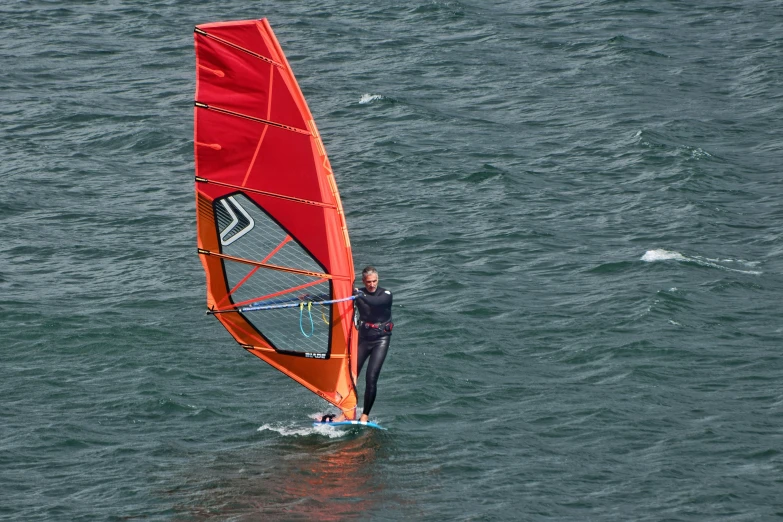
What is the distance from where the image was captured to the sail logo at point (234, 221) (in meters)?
15.2

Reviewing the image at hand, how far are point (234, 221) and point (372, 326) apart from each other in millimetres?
2311

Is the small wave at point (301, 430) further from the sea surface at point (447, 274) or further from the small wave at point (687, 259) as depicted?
the small wave at point (687, 259)

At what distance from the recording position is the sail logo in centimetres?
1525

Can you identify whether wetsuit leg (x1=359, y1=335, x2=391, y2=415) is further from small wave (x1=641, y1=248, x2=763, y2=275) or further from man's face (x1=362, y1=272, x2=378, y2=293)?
small wave (x1=641, y1=248, x2=763, y2=275)

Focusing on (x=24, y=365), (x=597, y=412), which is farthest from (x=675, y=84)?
(x=24, y=365)

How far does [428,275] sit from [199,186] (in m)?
8.59

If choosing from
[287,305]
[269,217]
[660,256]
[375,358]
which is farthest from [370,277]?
[660,256]

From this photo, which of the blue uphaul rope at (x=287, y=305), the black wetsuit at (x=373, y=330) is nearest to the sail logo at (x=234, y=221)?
the blue uphaul rope at (x=287, y=305)

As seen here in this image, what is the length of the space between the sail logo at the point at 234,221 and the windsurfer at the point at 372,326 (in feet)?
5.49

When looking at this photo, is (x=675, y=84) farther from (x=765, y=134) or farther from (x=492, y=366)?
(x=492, y=366)

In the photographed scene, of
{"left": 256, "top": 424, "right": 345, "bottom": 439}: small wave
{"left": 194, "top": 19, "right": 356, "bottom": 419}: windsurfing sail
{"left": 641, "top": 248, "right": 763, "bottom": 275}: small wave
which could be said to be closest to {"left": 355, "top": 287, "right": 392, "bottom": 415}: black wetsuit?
{"left": 194, "top": 19, "right": 356, "bottom": 419}: windsurfing sail

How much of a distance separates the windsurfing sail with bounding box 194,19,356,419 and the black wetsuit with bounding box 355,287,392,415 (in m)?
0.24

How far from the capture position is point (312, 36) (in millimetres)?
40375

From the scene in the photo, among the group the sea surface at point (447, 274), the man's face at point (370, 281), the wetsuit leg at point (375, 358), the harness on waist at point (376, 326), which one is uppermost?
the man's face at point (370, 281)
